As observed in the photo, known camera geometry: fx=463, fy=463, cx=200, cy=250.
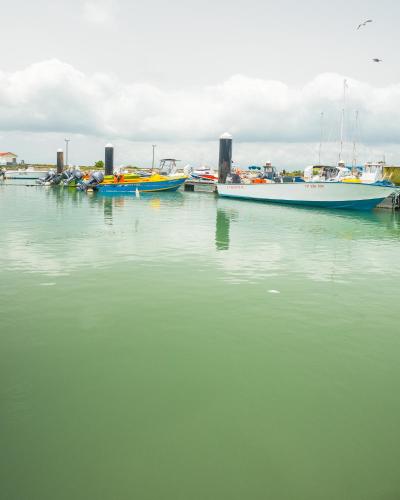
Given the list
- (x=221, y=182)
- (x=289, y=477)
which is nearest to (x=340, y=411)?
Result: (x=289, y=477)

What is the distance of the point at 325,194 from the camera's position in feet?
102

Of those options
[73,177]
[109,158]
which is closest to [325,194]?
[73,177]

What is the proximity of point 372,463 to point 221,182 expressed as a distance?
38.6m

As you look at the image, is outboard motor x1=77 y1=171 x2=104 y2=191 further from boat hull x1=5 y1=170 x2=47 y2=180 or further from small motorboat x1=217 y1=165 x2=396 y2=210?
boat hull x1=5 y1=170 x2=47 y2=180

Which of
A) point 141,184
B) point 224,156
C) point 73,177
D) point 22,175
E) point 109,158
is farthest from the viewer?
point 22,175

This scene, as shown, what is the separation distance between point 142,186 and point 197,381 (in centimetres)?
3996

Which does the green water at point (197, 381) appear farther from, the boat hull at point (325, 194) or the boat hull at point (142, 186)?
the boat hull at point (142, 186)

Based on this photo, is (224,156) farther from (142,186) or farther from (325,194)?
(325,194)

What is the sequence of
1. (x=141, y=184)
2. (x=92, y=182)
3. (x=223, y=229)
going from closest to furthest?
(x=223, y=229) < (x=141, y=184) < (x=92, y=182)

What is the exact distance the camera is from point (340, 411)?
4496 mm

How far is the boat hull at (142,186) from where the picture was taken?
4256 cm

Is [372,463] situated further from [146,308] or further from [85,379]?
[146,308]

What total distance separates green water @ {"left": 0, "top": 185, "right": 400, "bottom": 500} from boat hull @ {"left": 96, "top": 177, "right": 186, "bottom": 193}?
31916 mm

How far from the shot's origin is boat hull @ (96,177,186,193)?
140ft
